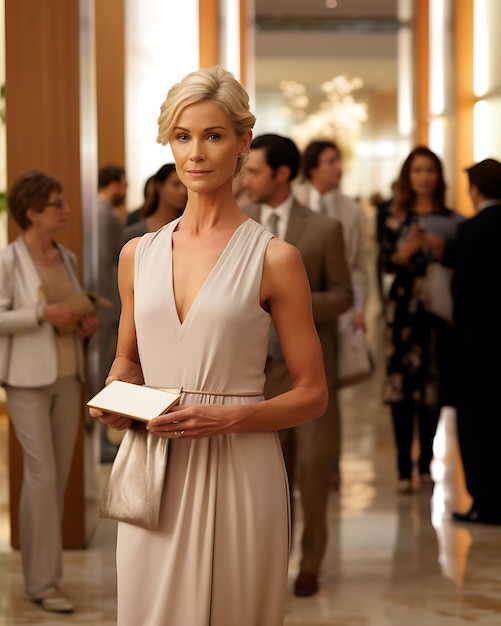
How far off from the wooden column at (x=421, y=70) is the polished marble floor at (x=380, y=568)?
799 centimetres

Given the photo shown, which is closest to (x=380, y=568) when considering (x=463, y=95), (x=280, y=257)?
(x=280, y=257)

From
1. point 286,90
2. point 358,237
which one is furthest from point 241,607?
point 286,90

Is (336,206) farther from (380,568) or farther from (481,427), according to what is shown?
(380,568)

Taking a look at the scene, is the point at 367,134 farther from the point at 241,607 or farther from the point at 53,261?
the point at 241,607

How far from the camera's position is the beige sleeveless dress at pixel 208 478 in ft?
7.27

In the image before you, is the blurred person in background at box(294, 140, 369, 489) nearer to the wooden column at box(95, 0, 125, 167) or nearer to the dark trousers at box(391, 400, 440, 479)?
the dark trousers at box(391, 400, 440, 479)

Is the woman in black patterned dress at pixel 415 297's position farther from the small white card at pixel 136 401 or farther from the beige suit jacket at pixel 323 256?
the small white card at pixel 136 401

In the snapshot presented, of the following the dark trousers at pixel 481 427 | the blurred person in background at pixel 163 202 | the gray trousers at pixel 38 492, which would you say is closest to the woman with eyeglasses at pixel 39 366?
the gray trousers at pixel 38 492

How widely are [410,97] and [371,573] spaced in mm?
11106

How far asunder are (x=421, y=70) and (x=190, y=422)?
13.3 metres

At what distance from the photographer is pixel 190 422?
2107mm

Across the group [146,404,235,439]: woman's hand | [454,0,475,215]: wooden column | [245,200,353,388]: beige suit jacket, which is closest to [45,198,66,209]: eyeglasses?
[245,200,353,388]: beige suit jacket

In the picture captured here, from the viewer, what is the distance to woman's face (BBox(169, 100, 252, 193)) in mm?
2213

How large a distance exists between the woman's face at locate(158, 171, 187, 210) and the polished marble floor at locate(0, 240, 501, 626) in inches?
66.8
